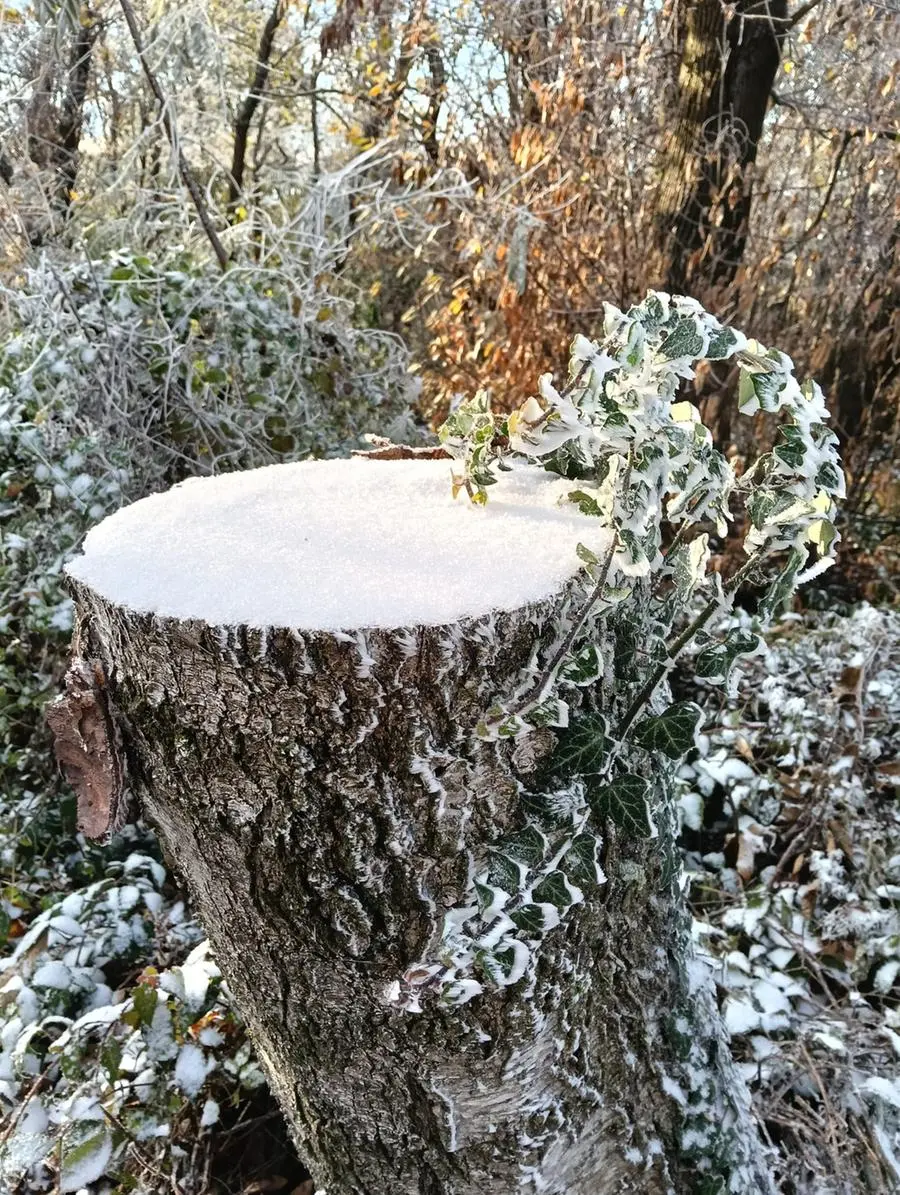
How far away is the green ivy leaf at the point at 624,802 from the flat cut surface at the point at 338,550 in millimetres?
260

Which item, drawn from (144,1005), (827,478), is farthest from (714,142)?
(144,1005)

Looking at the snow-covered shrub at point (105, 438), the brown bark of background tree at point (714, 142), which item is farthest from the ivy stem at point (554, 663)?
the brown bark of background tree at point (714, 142)

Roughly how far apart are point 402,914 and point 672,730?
0.37 m

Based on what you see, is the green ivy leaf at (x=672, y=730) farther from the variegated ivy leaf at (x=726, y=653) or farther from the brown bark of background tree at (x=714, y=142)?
the brown bark of background tree at (x=714, y=142)

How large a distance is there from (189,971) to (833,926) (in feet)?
4.63

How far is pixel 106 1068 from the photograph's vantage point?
147 centimetres

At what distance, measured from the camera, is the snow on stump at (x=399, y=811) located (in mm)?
832

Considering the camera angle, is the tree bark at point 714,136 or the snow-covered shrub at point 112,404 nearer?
the snow-covered shrub at point 112,404

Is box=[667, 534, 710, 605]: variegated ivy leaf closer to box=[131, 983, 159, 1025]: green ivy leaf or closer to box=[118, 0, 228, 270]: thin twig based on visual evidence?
box=[131, 983, 159, 1025]: green ivy leaf

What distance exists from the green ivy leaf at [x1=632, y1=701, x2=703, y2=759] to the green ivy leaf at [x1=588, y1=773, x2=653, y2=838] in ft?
0.16

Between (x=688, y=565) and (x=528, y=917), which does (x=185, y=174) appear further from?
(x=528, y=917)

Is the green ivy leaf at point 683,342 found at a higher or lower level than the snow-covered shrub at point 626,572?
higher

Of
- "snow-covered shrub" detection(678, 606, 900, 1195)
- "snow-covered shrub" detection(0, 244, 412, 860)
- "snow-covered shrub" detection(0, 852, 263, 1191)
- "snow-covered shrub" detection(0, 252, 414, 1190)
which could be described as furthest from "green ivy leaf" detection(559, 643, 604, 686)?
"snow-covered shrub" detection(0, 244, 412, 860)

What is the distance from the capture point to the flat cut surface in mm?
830
